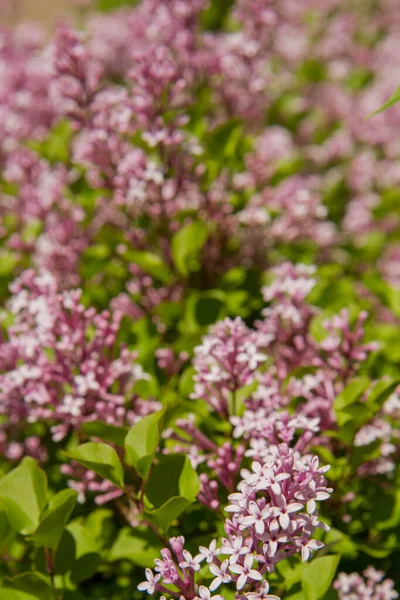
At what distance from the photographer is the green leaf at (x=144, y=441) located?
195cm

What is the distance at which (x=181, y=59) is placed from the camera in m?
3.94

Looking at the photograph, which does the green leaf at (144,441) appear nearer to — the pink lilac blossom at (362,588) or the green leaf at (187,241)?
the pink lilac blossom at (362,588)

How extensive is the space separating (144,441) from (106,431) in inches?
5.3

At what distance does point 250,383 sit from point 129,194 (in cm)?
120

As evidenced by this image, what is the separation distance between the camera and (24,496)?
2.18 meters

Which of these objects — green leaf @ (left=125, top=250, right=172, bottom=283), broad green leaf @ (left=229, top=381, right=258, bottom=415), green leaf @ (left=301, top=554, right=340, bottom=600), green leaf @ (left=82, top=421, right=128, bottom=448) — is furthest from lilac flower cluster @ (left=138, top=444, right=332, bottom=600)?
green leaf @ (left=125, top=250, right=172, bottom=283)

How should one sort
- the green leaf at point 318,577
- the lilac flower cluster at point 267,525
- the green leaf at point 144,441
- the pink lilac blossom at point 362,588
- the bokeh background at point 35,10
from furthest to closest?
the bokeh background at point 35,10
the pink lilac blossom at point 362,588
the green leaf at point 144,441
the green leaf at point 318,577
the lilac flower cluster at point 267,525

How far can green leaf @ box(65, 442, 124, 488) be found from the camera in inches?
74.5

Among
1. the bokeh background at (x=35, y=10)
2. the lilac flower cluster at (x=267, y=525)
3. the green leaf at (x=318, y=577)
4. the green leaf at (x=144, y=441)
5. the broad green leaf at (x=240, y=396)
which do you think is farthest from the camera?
the bokeh background at (x=35, y=10)

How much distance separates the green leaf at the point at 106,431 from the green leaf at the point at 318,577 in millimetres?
727

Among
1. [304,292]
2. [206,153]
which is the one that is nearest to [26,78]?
[206,153]

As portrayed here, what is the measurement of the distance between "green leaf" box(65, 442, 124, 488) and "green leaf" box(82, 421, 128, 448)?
0.22 feet

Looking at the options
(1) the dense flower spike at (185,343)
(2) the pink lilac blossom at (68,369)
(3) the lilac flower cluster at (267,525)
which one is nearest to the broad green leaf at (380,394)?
(1) the dense flower spike at (185,343)

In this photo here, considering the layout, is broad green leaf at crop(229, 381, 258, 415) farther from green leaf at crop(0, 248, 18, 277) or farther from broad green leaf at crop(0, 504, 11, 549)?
green leaf at crop(0, 248, 18, 277)
